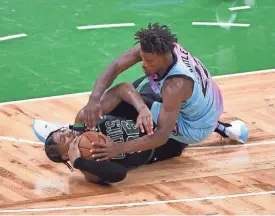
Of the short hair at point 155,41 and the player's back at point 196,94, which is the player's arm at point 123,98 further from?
the short hair at point 155,41

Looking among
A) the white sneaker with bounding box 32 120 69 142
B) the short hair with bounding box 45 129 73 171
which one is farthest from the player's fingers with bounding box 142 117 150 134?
the white sneaker with bounding box 32 120 69 142

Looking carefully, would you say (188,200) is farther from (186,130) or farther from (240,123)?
(240,123)

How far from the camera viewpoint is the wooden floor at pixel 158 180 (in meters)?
5.79

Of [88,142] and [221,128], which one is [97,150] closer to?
[88,142]

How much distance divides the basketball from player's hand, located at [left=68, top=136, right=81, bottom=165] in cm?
2

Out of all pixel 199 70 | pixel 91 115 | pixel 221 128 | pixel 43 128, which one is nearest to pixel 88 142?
pixel 91 115

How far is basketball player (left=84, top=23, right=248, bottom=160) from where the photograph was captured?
19.2ft

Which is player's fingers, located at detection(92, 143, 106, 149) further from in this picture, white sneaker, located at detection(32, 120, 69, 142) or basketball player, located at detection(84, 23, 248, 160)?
white sneaker, located at detection(32, 120, 69, 142)

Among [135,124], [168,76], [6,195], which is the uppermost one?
[168,76]

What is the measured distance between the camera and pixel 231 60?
8.36m

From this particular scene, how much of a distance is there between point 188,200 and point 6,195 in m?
1.20

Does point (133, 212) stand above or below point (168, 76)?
below

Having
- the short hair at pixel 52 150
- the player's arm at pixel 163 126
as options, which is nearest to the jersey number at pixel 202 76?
the player's arm at pixel 163 126

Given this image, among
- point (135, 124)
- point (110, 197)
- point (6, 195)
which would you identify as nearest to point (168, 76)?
point (135, 124)
